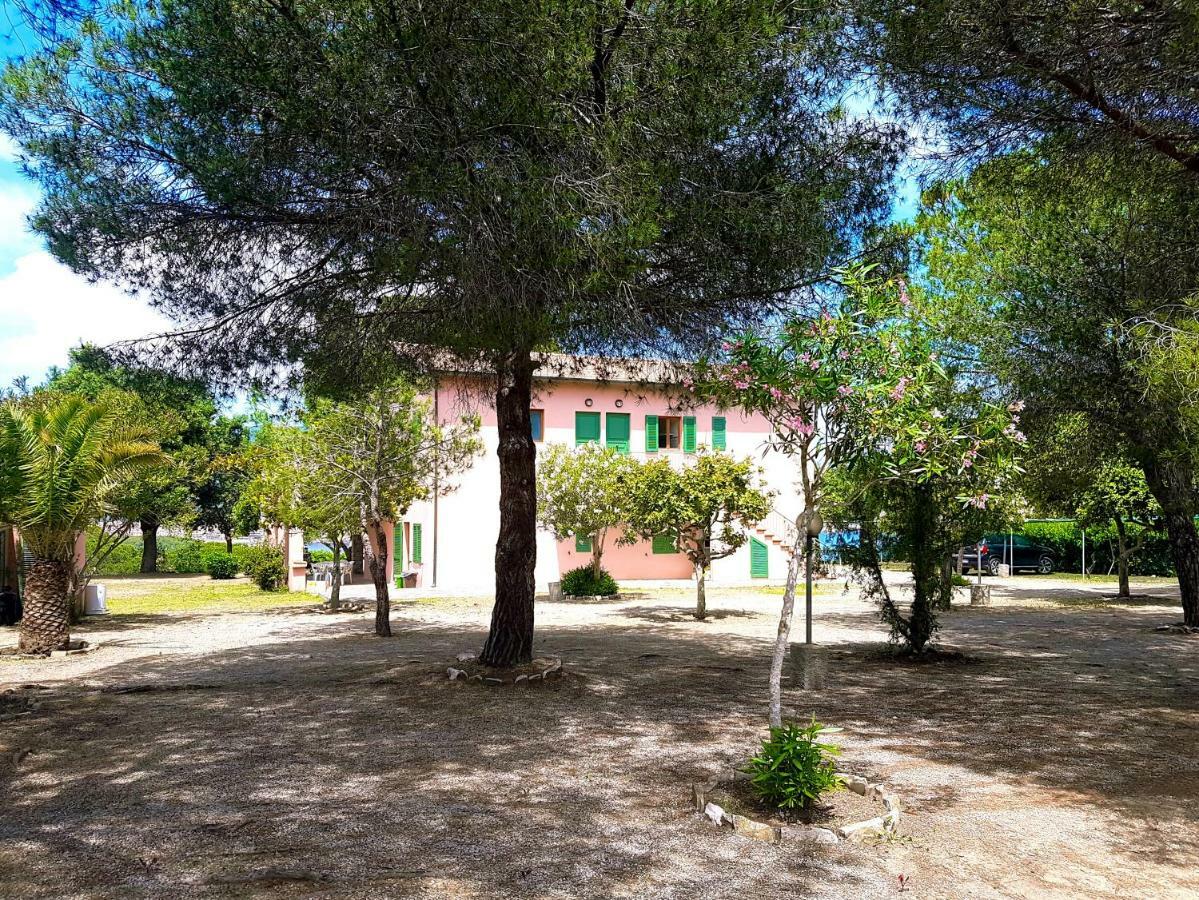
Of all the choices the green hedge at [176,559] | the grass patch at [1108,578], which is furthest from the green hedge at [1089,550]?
the green hedge at [176,559]

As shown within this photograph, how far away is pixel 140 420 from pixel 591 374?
13278 millimetres

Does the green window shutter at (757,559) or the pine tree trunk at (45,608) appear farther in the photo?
the green window shutter at (757,559)

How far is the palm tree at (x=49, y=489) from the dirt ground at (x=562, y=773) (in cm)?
81

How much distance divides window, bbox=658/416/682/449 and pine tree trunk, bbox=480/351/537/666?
1727 cm

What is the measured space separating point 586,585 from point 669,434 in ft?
22.7

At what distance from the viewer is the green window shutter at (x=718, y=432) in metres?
27.3

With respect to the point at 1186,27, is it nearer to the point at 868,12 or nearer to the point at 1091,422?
the point at 868,12

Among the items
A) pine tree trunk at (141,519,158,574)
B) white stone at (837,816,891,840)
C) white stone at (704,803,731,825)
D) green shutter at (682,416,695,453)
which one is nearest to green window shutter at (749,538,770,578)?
green shutter at (682,416,695,453)

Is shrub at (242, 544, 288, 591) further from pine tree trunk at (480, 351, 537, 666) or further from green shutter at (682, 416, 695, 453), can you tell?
pine tree trunk at (480, 351, 537, 666)

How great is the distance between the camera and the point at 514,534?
9.80 metres

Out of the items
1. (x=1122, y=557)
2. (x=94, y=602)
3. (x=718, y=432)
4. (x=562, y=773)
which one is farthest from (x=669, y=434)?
(x=562, y=773)

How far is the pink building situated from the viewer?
24469 millimetres

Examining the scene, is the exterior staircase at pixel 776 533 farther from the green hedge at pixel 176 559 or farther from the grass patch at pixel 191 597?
the green hedge at pixel 176 559

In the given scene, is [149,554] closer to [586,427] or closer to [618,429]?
[586,427]
